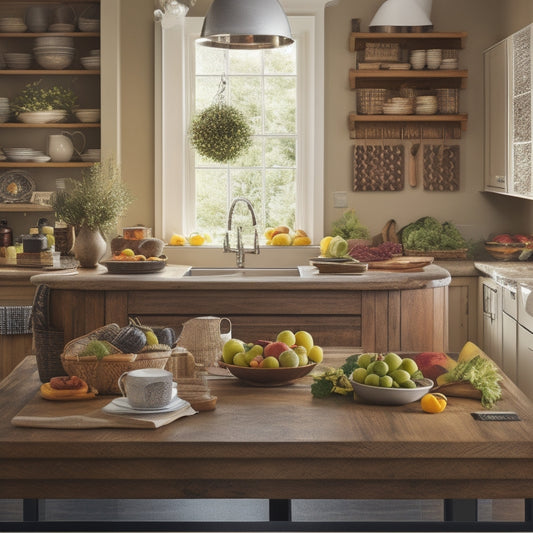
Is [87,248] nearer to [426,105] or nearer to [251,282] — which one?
[251,282]

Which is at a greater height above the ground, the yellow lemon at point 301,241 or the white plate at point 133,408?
the yellow lemon at point 301,241

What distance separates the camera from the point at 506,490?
85.0 inches

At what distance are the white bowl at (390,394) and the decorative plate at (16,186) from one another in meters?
4.56

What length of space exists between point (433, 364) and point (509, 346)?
259 centimetres

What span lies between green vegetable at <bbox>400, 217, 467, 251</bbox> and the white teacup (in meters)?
4.08

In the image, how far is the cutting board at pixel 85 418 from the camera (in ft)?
7.40

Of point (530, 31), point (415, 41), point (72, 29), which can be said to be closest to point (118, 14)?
point (72, 29)

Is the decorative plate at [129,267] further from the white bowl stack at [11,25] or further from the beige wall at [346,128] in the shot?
the white bowl stack at [11,25]

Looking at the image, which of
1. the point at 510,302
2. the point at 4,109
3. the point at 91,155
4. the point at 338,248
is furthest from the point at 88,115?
the point at 510,302

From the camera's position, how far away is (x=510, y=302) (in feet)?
16.9

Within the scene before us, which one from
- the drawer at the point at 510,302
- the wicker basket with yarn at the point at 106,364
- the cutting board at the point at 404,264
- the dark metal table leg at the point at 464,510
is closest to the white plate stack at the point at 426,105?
the drawer at the point at 510,302

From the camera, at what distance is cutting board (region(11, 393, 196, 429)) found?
226 centimetres

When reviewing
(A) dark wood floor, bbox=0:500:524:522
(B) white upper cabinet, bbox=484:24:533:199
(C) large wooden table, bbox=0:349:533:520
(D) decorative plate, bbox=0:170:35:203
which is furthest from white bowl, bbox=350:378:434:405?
(D) decorative plate, bbox=0:170:35:203

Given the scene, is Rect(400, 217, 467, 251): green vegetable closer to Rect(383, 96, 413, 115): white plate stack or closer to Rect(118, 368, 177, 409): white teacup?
Rect(383, 96, 413, 115): white plate stack
